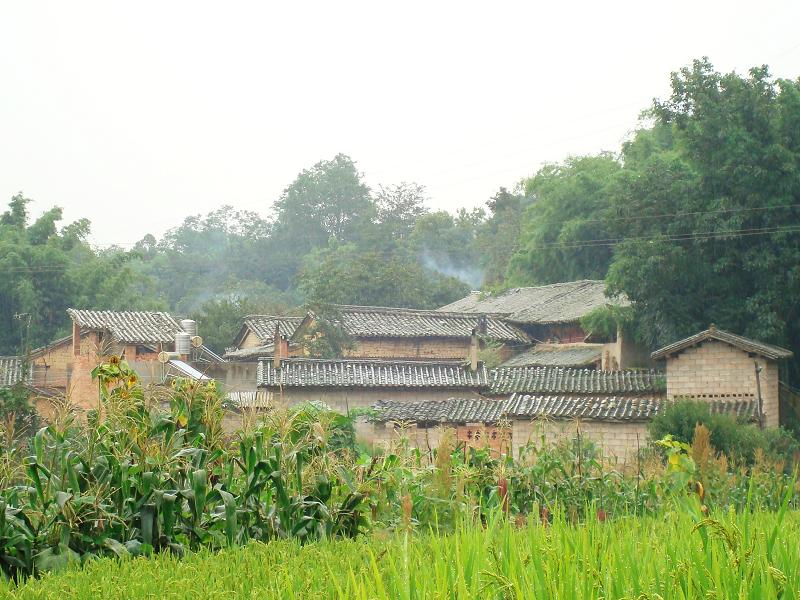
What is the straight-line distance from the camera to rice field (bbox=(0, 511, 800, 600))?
3.15 m

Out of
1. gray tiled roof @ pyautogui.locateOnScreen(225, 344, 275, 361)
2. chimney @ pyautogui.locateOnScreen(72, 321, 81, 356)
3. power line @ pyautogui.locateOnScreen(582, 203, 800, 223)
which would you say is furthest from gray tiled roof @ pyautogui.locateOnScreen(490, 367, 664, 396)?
chimney @ pyautogui.locateOnScreen(72, 321, 81, 356)

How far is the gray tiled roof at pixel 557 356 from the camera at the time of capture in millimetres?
31987

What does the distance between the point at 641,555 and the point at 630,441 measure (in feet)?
57.5

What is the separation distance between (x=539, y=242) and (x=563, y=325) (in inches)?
375

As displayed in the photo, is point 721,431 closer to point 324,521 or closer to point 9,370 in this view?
point 324,521

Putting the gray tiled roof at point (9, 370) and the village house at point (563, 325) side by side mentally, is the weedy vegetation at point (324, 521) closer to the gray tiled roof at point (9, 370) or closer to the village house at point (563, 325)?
the village house at point (563, 325)

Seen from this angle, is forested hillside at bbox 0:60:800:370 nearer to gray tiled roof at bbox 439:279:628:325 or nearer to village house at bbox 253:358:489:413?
gray tiled roof at bbox 439:279:628:325

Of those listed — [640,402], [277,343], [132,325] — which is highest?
[132,325]

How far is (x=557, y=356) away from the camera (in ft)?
112

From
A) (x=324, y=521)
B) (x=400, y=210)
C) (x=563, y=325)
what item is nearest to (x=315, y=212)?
(x=400, y=210)

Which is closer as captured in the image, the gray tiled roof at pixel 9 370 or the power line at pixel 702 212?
the power line at pixel 702 212

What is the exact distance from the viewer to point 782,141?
23.6m

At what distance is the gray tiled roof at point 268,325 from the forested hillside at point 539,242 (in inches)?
46.7

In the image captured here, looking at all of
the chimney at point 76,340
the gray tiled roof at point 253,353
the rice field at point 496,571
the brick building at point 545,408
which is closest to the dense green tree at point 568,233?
the gray tiled roof at point 253,353
